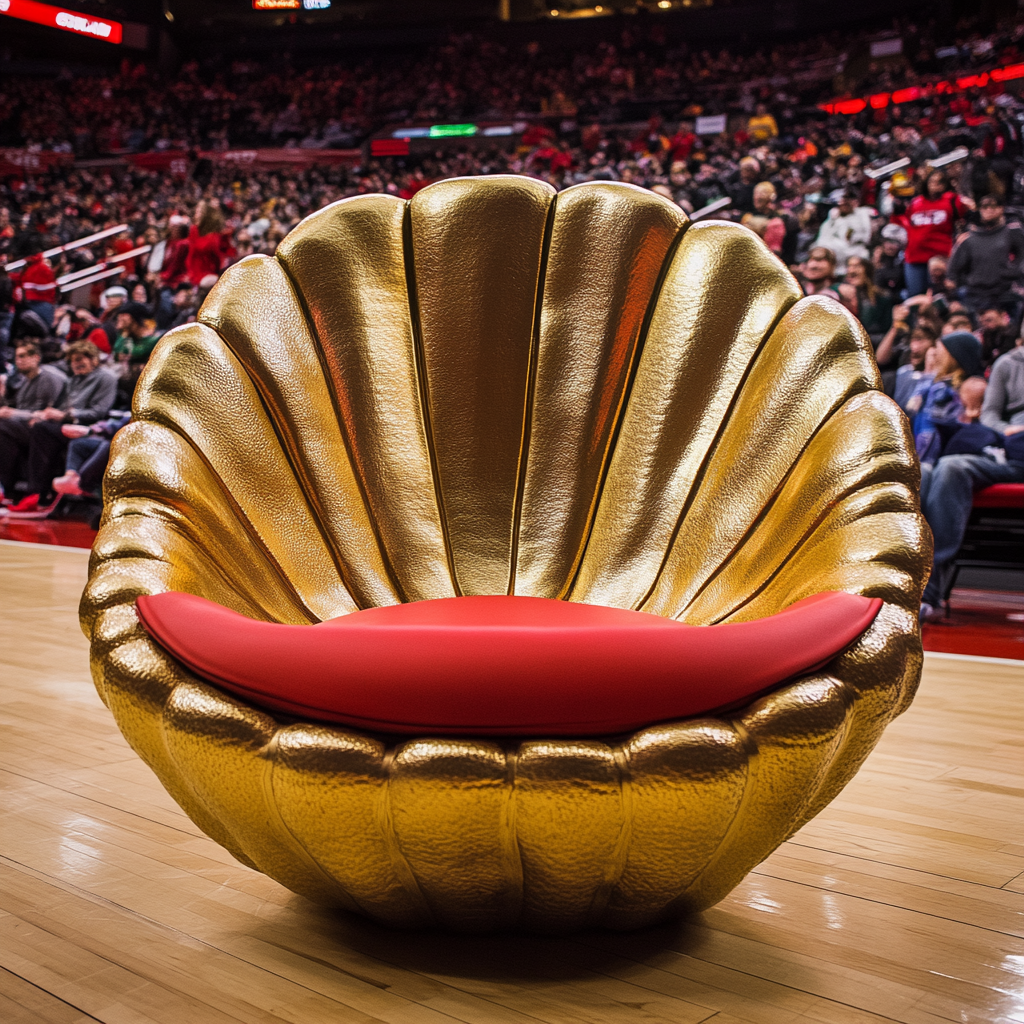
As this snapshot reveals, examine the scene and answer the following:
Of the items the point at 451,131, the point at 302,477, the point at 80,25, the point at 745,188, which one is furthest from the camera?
the point at 80,25

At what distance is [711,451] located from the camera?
127cm

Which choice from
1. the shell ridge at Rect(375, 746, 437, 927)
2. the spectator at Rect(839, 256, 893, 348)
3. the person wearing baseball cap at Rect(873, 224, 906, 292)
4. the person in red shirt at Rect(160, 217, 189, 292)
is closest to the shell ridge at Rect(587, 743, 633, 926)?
the shell ridge at Rect(375, 746, 437, 927)

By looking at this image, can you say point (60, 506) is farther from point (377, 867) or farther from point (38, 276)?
point (377, 867)

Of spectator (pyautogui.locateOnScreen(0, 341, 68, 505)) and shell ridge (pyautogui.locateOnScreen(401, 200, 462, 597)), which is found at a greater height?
shell ridge (pyautogui.locateOnScreen(401, 200, 462, 597))

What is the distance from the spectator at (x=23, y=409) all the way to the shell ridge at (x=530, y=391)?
518 cm

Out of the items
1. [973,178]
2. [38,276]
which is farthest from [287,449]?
[38,276]

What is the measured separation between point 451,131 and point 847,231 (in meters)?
6.76

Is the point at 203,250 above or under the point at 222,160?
under

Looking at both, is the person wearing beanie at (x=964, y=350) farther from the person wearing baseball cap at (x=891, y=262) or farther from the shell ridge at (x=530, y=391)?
the shell ridge at (x=530, y=391)

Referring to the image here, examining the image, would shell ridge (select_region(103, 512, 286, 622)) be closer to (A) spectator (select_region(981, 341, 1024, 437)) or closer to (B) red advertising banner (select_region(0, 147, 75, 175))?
(A) spectator (select_region(981, 341, 1024, 437))

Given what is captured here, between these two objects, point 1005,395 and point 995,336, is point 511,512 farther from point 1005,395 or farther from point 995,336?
point 995,336

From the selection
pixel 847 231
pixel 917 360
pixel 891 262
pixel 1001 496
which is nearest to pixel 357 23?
pixel 847 231

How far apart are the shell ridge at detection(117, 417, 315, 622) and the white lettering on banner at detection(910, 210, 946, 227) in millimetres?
5033

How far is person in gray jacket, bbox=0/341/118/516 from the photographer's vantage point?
567 centimetres
